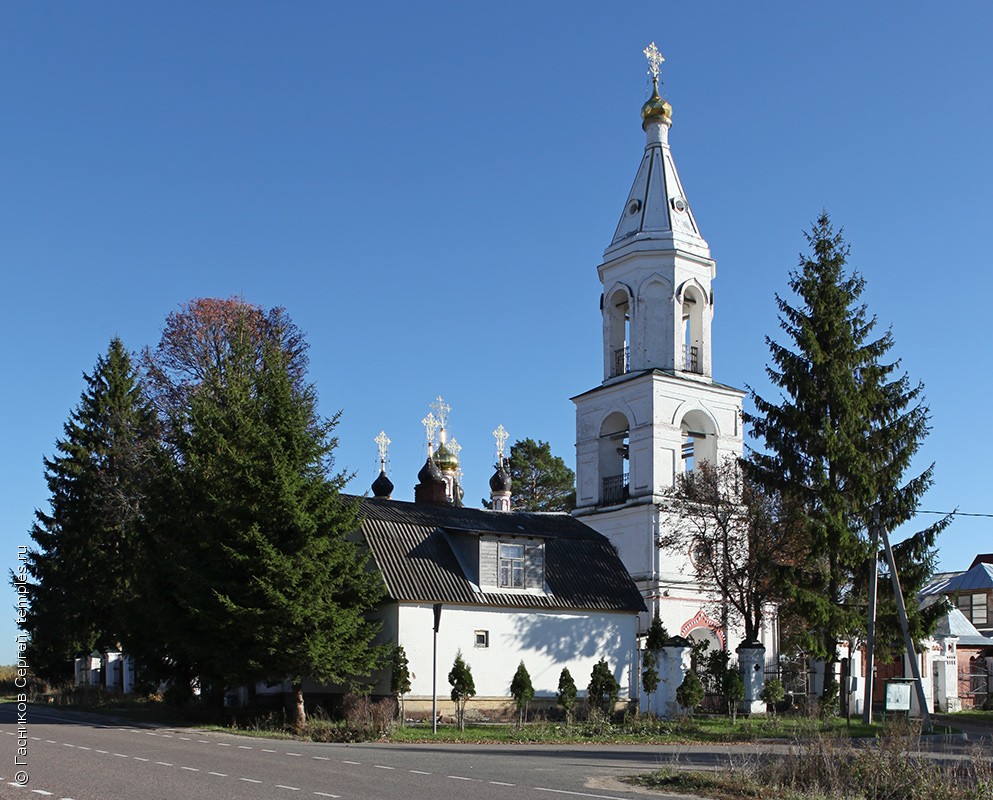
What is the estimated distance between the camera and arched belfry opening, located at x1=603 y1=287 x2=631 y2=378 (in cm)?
4516

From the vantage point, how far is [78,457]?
1870 inches

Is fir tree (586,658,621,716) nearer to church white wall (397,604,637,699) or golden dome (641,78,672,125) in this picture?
church white wall (397,604,637,699)

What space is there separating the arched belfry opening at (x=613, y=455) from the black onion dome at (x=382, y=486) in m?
15.2

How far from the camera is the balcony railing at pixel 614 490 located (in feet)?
144

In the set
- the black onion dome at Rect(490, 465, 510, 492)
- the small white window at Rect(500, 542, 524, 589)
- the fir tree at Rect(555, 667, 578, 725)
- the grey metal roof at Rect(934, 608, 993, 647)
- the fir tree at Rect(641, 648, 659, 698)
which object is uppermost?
the black onion dome at Rect(490, 465, 510, 492)

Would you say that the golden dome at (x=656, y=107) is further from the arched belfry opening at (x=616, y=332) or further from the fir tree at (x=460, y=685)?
the fir tree at (x=460, y=685)

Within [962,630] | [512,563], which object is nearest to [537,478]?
[962,630]

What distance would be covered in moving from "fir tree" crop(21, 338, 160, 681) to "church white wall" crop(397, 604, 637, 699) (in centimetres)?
1461

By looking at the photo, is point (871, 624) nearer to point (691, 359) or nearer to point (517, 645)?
point (517, 645)

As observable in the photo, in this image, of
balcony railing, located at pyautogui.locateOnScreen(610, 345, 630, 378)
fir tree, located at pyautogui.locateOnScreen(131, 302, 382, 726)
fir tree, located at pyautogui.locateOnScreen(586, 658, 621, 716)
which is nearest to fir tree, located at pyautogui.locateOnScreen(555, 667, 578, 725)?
fir tree, located at pyautogui.locateOnScreen(586, 658, 621, 716)

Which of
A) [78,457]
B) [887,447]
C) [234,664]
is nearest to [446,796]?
[234,664]

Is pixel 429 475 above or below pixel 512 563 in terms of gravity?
above

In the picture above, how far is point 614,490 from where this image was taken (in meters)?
44.3

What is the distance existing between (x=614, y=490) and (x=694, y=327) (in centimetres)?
700
